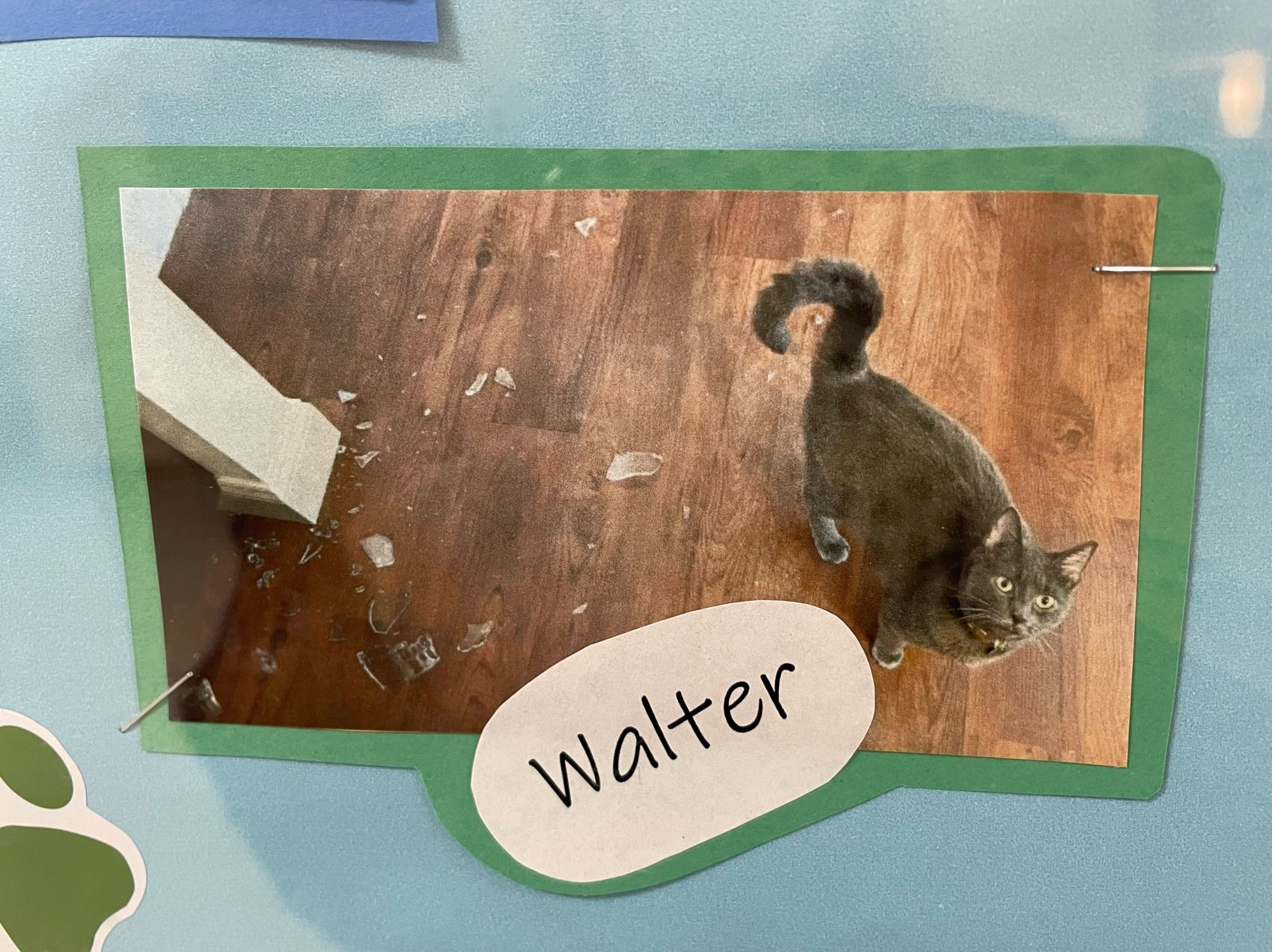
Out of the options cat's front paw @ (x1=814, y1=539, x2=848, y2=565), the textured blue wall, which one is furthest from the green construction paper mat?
cat's front paw @ (x1=814, y1=539, x2=848, y2=565)

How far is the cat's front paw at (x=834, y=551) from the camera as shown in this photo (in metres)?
0.60

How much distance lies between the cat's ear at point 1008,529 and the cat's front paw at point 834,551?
0.11 m

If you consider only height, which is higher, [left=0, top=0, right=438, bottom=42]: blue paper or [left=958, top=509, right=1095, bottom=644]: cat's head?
[left=0, top=0, right=438, bottom=42]: blue paper

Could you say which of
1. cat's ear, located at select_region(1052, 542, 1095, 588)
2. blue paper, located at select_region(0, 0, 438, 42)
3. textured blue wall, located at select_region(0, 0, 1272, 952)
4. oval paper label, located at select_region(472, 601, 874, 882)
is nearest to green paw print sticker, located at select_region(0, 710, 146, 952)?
textured blue wall, located at select_region(0, 0, 1272, 952)

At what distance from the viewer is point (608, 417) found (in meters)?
0.60

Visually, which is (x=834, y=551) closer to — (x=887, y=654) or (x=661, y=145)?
(x=887, y=654)

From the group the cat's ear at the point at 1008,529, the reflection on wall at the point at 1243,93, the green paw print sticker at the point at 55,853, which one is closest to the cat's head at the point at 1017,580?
the cat's ear at the point at 1008,529

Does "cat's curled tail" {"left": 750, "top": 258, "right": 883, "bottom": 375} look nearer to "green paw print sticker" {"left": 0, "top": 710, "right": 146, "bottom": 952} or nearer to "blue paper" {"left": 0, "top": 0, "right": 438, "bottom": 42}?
"blue paper" {"left": 0, "top": 0, "right": 438, "bottom": 42}

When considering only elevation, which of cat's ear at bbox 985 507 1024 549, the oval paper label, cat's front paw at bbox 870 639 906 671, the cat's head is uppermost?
cat's ear at bbox 985 507 1024 549

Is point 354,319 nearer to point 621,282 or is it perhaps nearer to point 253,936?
point 621,282

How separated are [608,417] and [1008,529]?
1.01 ft

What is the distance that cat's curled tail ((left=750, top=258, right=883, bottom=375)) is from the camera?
0.58 m

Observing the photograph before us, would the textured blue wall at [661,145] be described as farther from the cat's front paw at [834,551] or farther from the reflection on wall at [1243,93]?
the cat's front paw at [834,551]

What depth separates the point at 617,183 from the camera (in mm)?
579
